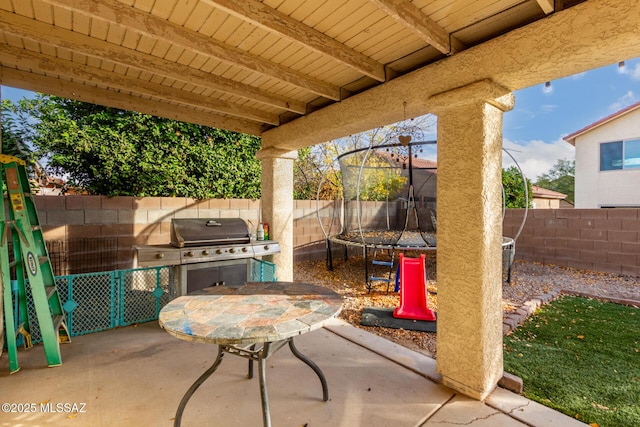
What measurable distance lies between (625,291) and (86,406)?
682 centimetres

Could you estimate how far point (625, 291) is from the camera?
460 cm

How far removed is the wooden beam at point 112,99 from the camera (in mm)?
2588

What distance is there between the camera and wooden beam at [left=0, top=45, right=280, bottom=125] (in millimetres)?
2256

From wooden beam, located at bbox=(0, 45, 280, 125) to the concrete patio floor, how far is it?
7.93 ft

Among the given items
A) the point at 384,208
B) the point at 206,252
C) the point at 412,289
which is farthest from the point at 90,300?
the point at 384,208

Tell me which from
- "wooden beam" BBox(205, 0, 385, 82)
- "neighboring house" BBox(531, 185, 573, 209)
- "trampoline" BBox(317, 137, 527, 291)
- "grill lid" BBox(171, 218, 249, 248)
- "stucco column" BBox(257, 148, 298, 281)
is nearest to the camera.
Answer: "wooden beam" BBox(205, 0, 385, 82)

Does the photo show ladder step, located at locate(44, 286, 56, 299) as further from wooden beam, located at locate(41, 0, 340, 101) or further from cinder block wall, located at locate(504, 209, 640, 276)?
cinder block wall, located at locate(504, 209, 640, 276)

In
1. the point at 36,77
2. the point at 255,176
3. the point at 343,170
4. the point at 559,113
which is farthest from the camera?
the point at 559,113

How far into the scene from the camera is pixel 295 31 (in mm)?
1893

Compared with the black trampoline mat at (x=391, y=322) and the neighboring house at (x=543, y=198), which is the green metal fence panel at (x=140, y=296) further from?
the neighboring house at (x=543, y=198)

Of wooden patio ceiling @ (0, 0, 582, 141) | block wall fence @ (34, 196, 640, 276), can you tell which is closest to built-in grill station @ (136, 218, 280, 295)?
block wall fence @ (34, 196, 640, 276)

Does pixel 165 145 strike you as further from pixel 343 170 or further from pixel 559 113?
pixel 559 113

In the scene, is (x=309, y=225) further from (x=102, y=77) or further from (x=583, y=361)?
(x=583, y=361)

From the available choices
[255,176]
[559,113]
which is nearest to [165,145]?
[255,176]
